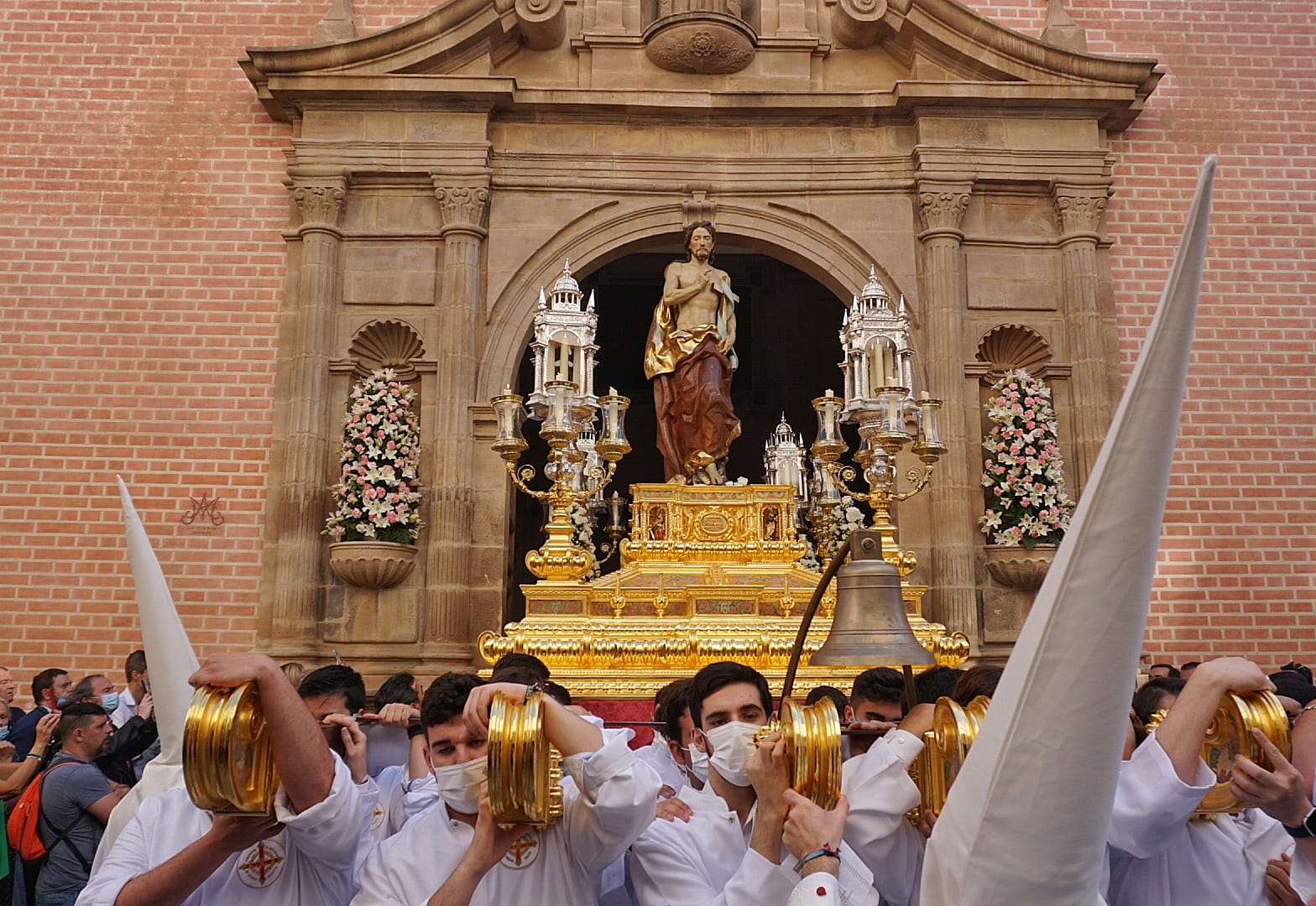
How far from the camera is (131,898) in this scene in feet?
8.89

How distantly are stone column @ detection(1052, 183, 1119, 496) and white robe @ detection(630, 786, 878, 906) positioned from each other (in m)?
8.05

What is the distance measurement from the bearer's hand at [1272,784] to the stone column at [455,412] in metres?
8.30

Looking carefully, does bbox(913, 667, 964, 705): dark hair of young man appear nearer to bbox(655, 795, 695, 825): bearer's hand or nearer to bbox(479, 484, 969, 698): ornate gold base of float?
bbox(655, 795, 695, 825): bearer's hand

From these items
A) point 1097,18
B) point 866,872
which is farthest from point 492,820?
point 1097,18

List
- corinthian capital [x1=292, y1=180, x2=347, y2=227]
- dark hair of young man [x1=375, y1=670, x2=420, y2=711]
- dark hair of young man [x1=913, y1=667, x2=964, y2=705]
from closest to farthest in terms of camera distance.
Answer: dark hair of young man [x1=913, y1=667, x2=964, y2=705] < dark hair of young man [x1=375, y1=670, x2=420, y2=711] < corinthian capital [x1=292, y1=180, x2=347, y2=227]

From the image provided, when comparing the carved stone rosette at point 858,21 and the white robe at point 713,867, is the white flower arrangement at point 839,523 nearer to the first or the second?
the carved stone rosette at point 858,21

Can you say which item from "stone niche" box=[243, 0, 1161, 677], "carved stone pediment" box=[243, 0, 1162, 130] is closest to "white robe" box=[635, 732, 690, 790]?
"stone niche" box=[243, 0, 1161, 677]

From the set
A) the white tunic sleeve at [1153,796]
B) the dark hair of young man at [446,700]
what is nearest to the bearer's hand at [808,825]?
the white tunic sleeve at [1153,796]

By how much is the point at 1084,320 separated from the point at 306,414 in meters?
6.96

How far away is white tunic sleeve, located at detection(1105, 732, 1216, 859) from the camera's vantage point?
8.00 ft

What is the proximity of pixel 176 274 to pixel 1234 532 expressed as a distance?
1004 centimetres

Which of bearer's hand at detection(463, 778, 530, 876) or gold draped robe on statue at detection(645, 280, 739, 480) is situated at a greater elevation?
gold draped robe on statue at detection(645, 280, 739, 480)

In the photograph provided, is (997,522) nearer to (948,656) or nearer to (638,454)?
(948,656)

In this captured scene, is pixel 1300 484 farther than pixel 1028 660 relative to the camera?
Yes
